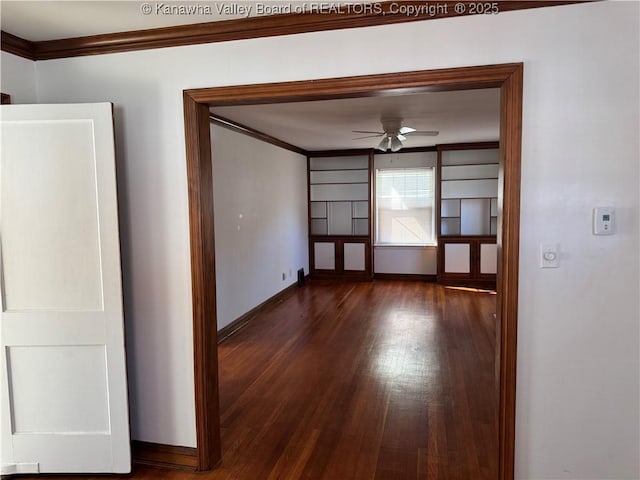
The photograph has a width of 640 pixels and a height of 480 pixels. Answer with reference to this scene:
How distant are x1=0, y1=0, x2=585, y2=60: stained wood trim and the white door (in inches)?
16.6

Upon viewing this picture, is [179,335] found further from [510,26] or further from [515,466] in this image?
[510,26]

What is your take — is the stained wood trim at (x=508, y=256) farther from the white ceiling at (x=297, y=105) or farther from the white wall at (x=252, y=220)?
the white wall at (x=252, y=220)

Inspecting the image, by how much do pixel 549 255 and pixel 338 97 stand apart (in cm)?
129

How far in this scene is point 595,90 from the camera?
1810mm

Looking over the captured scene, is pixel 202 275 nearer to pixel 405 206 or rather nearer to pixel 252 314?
pixel 252 314

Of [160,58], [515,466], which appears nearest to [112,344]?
[160,58]

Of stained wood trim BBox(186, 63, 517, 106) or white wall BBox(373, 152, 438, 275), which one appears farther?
white wall BBox(373, 152, 438, 275)

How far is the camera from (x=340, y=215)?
8109mm

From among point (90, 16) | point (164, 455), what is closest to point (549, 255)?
point (164, 455)

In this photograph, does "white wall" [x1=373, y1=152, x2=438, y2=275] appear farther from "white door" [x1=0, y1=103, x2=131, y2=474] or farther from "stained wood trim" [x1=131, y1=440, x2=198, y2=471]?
"white door" [x1=0, y1=103, x2=131, y2=474]

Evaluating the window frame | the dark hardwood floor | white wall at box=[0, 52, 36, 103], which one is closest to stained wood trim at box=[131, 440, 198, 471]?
the dark hardwood floor

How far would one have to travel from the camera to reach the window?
25.5 ft

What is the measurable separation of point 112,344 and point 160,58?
1602mm

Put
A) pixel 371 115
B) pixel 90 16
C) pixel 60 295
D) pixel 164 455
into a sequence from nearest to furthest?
pixel 90 16 < pixel 60 295 < pixel 164 455 < pixel 371 115
